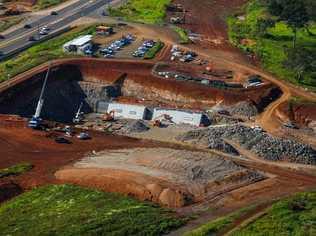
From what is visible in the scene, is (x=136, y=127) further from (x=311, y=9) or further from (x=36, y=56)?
(x=311, y=9)

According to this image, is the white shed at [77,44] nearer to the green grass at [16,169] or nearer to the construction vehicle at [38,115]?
the construction vehicle at [38,115]

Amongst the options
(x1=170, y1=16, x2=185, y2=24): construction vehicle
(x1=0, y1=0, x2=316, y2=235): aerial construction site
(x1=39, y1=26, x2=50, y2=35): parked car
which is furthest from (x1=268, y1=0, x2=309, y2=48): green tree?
(x1=39, y1=26, x2=50, y2=35): parked car

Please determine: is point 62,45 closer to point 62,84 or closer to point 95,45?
point 95,45

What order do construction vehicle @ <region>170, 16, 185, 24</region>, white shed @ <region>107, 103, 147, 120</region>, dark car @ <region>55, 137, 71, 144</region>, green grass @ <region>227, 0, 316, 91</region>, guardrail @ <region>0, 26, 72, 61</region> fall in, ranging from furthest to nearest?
1. construction vehicle @ <region>170, 16, 185, 24</region>
2. guardrail @ <region>0, 26, 72, 61</region>
3. green grass @ <region>227, 0, 316, 91</region>
4. white shed @ <region>107, 103, 147, 120</region>
5. dark car @ <region>55, 137, 71, 144</region>

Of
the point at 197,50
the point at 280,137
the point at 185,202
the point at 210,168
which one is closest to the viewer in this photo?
the point at 185,202

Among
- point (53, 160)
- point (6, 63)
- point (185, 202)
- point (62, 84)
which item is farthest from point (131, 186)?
point (6, 63)

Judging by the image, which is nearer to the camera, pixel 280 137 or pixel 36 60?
pixel 280 137

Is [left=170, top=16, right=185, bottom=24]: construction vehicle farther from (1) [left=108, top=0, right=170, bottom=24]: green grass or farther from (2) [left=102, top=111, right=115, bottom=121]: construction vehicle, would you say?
(2) [left=102, top=111, right=115, bottom=121]: construction vehicle
